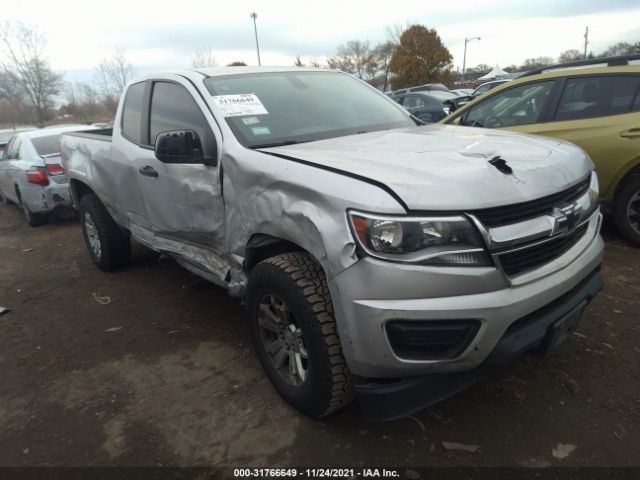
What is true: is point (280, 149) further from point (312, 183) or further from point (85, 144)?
point (85, 144)

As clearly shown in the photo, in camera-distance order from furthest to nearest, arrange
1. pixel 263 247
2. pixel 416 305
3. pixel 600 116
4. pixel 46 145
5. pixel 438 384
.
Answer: pixel 46 145, pixel 600 116, pixel 263 247, pixel 438 384, pixel 416 305

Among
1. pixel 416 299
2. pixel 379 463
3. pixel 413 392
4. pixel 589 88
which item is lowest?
pixel 379 463

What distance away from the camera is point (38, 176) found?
22.8 feet

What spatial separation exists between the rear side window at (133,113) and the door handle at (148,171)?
335 millimetres

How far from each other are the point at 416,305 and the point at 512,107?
155 inches

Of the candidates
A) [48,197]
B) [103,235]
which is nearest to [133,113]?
[103,235]

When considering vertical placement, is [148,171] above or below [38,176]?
above

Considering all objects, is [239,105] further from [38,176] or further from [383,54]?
[383,54]

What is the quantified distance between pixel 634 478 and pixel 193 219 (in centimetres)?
265

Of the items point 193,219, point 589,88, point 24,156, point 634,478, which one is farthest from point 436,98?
point 634,478

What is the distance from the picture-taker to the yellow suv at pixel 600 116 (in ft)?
13.6

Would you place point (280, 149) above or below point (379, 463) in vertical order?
above

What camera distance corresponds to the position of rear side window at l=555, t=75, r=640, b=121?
4.23 m

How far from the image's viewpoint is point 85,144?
4.52 meters
